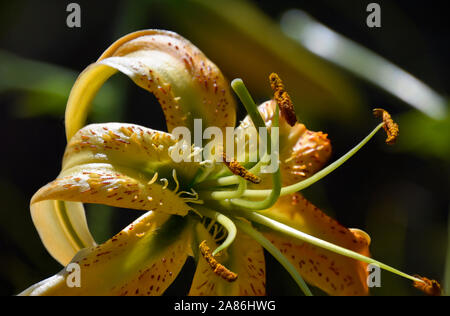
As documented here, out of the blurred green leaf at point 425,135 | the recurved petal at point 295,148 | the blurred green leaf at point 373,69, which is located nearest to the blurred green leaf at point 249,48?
the blurred green leaf at point 373,69

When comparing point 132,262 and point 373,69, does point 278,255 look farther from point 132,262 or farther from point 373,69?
point 373,69

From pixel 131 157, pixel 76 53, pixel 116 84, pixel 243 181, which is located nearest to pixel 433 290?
pixel 243 181

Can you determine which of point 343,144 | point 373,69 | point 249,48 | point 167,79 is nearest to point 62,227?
point 167,79

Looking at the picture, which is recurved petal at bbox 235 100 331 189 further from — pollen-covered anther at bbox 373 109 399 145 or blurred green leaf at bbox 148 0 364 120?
blurred green leaf at bbox 148 0 364 120

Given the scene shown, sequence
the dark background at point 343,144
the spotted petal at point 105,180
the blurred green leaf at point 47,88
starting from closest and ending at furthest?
the spotted petal at point 105,180
the blurred green leaf at point 47,88
the dark background at point 343,144

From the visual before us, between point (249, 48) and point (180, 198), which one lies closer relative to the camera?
point (180, 198)

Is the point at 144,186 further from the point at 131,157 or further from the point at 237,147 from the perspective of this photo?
the point at 237,147

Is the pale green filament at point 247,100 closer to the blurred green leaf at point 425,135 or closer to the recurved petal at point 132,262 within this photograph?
the recurved petal at point 132,262
